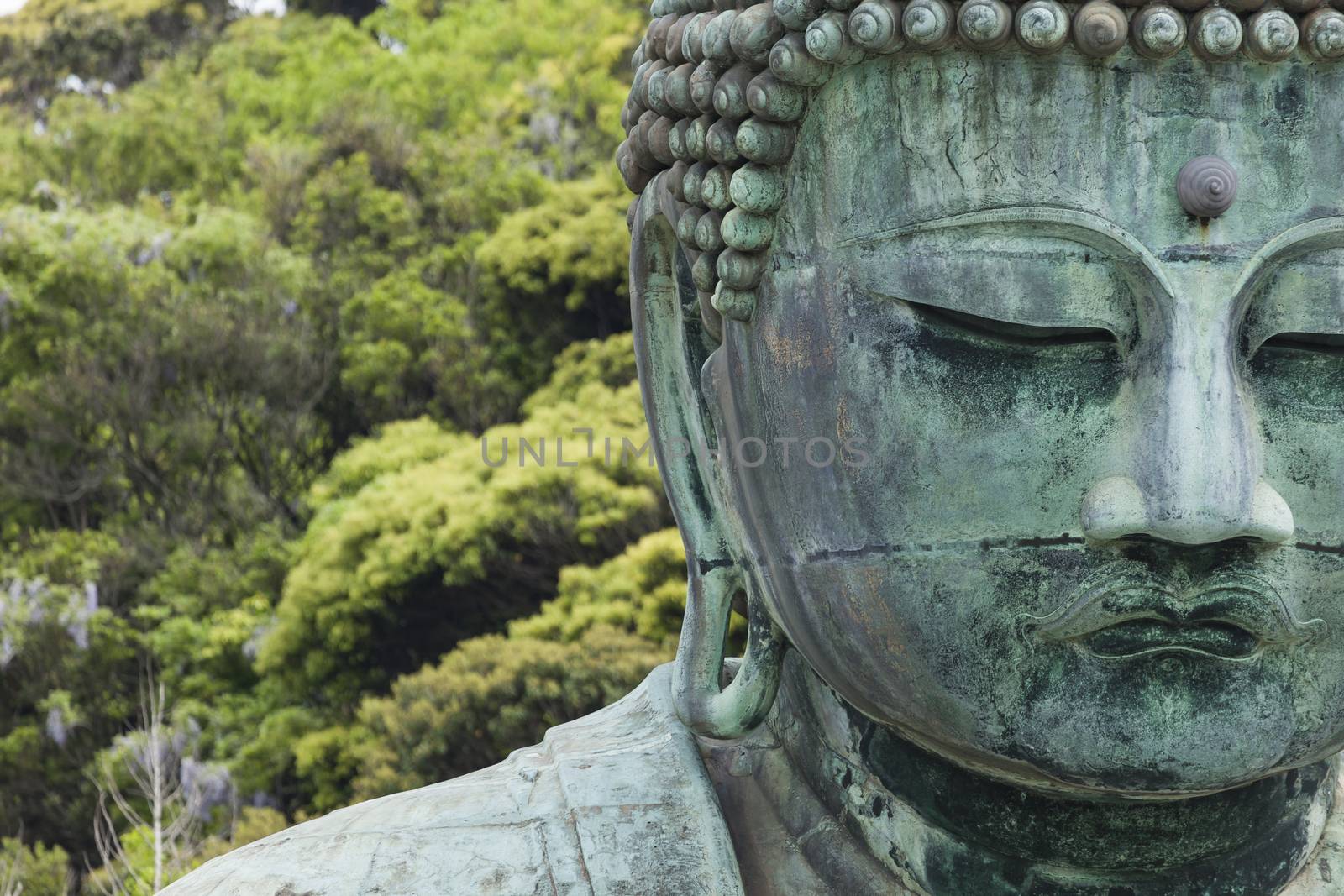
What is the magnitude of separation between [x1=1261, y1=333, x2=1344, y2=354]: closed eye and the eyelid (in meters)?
0.18

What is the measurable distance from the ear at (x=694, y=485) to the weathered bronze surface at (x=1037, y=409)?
0.14m

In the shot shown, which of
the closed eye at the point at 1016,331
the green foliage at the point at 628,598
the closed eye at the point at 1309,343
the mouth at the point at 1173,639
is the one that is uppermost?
the closed eye at the point at 1016,331

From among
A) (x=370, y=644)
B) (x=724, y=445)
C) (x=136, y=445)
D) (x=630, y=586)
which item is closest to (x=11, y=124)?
(x=136, y=445)

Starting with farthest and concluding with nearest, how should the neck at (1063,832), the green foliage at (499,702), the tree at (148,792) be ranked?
the green foliage at (499,702), the tree at (148,792), the neck at (1063,832)

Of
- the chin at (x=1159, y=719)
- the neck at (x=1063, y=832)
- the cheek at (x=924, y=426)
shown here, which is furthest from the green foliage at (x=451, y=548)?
the chin at (x=1159, y=719)

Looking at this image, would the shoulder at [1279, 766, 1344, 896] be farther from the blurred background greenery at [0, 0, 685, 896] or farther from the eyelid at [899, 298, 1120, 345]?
the blurred background greenery at [0, 0, 685, 896]

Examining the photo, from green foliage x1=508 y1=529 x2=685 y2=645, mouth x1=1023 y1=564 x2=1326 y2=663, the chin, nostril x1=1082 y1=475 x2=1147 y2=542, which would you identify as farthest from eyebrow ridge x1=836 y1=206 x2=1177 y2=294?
green foliage x1=508 y1=529 x2=685 y2=645

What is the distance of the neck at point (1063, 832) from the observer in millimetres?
2207

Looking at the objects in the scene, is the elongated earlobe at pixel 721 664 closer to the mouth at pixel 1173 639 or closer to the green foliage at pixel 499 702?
the mouth at pixel 1173 639

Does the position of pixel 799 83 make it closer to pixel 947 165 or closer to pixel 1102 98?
pixel 947 165

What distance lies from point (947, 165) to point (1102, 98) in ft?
0.59

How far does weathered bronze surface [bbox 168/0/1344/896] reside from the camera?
1872 millimetres

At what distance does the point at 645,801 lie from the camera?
2.41m

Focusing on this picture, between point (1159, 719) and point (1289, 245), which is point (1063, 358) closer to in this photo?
point (1289, 245)
